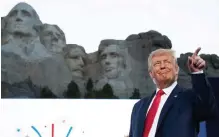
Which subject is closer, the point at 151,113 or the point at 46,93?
the point at 151,113

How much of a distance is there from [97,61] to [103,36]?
190mm

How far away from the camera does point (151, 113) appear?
4.83 feet

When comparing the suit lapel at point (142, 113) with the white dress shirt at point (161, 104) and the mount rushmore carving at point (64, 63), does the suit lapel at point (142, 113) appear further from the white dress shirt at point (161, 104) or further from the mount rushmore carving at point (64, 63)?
the mount rushmore carving at point (64, 63)

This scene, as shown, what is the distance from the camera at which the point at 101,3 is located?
2.79 meters

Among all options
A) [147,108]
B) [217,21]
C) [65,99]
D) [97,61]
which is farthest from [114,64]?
[147,108]

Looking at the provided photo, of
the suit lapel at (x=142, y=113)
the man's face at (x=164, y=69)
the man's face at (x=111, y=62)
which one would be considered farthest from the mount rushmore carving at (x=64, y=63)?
the man's face at (x=164, y=69)

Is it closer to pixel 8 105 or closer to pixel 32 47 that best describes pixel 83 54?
pixel 32 47

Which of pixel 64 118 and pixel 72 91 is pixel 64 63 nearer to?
pixel 72 91

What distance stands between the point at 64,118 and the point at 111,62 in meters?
0.55

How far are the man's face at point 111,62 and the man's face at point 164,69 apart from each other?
51.3 inches

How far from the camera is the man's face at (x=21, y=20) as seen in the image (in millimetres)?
2631

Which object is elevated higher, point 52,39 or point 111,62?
point 52,39

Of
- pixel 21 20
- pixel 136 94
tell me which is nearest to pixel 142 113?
pixel 136 94

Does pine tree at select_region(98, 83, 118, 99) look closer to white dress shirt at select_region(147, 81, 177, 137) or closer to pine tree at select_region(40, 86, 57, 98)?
pine tree at select_region(40, 86, 57, 98)
